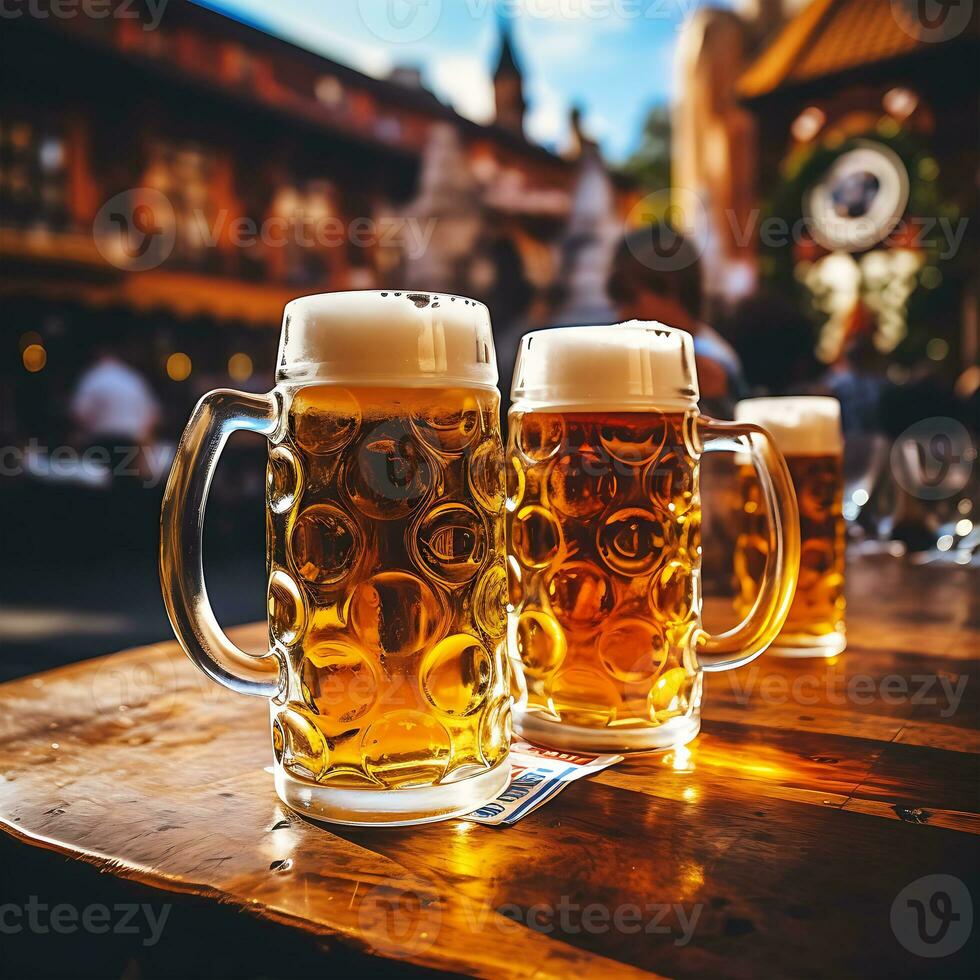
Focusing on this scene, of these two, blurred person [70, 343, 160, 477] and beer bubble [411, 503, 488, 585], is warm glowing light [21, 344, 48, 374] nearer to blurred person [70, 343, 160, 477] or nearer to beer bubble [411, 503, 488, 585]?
blurred person [70, 343, 160, 477]

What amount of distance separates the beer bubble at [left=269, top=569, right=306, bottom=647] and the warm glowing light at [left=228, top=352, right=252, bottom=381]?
450 inches

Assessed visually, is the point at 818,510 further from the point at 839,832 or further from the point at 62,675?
the point at 62,675

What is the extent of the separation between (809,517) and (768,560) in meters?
0.50

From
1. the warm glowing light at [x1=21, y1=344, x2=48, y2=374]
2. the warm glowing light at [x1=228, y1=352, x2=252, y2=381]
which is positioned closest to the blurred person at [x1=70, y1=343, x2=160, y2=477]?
the warm glowing light at [x1=21, y1=344, x2=48, y2=374]

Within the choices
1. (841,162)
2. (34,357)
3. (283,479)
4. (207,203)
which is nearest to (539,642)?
(283,479)

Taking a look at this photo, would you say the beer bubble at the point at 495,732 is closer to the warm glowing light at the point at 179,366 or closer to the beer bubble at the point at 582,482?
the beer bubble at the point at 582,482

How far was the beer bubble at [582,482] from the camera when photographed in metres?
0.78

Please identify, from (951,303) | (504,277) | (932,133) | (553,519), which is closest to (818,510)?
(553,519)

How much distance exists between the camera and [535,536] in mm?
811

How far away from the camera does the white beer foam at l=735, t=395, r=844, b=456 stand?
1241mm

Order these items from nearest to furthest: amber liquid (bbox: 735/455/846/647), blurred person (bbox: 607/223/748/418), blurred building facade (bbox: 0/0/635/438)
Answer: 1. amber liquid (bbox: 735/455/846/647)
2. blurred person (bbox: 607/223/748/418)
3. blurred building facade (bbox: 0/0/635/438)

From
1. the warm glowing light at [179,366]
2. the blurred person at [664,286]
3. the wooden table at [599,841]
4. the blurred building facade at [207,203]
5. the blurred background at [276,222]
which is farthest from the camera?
the warm glowing light at [179,366]

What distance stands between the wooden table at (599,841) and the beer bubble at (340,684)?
75 mm

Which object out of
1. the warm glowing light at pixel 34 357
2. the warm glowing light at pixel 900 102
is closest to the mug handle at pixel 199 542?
the warm glowing light at pixel 34 357
